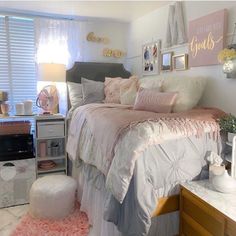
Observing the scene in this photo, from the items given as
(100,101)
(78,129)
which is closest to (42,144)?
(78,129)

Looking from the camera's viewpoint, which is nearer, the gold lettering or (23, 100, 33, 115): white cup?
the gold lettering

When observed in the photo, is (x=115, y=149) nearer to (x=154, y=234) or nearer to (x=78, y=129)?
(x=154, y=234)

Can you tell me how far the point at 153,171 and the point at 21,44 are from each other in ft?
8.39

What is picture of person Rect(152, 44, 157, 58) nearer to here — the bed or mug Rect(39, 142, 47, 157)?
the bed

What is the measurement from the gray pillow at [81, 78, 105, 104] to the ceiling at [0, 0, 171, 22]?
2.96 feet

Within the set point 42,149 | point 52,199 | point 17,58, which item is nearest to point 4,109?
point 42,149

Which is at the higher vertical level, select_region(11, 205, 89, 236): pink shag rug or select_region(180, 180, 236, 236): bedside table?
select_region(180, 180, 236, 236): bedside table

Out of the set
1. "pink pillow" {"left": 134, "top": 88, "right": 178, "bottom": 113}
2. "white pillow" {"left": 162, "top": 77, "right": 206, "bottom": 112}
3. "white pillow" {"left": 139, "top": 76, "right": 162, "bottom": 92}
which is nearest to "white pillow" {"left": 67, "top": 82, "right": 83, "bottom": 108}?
"white pillow" {"left": 139, "top": 76, "right": 162, "bottom": 92}

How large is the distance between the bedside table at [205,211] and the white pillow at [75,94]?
5.98ft

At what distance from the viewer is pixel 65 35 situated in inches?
131

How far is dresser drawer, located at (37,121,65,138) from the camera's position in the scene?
281cm

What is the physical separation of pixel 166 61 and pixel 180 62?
0.26 meters

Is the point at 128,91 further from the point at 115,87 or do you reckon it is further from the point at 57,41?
the point at 57,41

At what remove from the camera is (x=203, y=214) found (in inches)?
61.4
